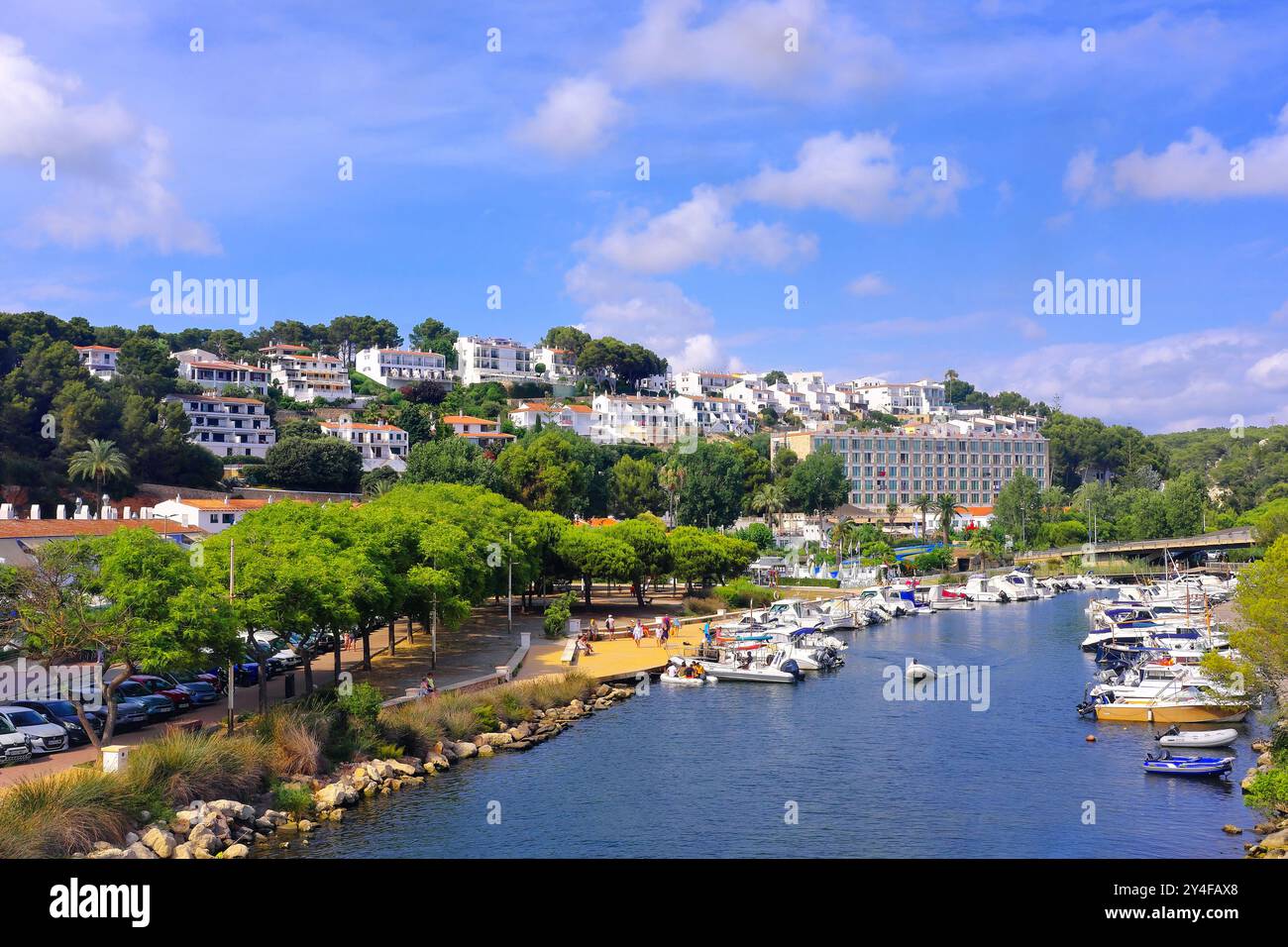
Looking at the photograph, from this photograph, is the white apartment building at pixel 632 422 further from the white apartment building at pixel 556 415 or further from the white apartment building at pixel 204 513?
the white apartment building at pixel 204 513

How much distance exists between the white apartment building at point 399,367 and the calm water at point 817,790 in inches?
4169

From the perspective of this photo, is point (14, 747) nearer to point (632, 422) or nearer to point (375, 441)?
point (375, 441)

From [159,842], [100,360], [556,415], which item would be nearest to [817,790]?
[159,842]

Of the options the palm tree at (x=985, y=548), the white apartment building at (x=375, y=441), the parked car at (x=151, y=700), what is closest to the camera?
the parked car at (x=151, y=700)

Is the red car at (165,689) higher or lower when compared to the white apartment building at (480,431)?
lower

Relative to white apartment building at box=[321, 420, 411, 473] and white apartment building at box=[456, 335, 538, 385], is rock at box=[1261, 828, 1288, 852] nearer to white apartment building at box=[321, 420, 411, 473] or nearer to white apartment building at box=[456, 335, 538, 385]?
white apartment building at box=[321, 420, 411, 473]

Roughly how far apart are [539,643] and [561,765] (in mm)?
17983

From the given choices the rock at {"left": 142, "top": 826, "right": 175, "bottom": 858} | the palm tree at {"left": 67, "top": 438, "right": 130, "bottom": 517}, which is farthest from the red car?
the palm tree at {"left": 67, "top": 438, "right": 130, "bottom": 517}

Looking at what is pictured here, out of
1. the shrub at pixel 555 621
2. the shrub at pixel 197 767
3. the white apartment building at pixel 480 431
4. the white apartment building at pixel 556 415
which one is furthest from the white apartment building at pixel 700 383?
the shrub at pixel 197 767

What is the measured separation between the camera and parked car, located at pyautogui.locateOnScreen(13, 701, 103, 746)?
2617 centimetres

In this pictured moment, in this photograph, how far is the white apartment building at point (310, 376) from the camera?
12731cm

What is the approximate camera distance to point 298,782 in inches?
1000

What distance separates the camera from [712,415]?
502 ft
